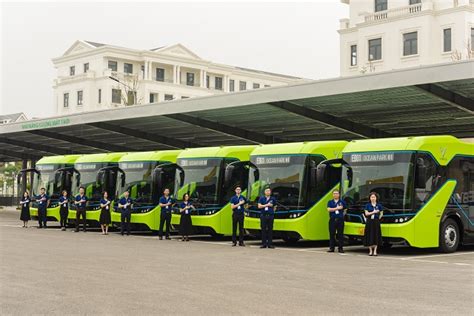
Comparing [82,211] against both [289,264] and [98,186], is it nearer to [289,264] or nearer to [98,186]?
[98,186]

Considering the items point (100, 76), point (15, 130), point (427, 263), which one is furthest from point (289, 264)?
point (100, 76)

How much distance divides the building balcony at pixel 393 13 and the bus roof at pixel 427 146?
97.8ft

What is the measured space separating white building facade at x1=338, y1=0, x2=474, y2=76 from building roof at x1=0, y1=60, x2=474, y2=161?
16.6m

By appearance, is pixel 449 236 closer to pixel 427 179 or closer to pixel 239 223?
pixel 427 179

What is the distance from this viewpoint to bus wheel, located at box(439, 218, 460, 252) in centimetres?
1702

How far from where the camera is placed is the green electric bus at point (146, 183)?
23781 mm

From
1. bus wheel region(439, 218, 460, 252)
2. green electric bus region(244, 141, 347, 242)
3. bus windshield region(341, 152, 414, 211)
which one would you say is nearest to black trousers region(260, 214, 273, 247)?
green electric bus region(244, 141, 347, 242)

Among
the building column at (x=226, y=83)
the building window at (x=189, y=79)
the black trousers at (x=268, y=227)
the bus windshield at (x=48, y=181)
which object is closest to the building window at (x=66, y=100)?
the building window at (x=189, y=79)

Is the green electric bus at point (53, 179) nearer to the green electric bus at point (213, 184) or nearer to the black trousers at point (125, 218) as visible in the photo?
the black trousers at point (125, 218)

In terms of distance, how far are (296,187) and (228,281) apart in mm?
8036

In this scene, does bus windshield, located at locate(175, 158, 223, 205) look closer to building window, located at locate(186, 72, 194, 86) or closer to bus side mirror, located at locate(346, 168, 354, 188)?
bus side mirror, located at locate(346, 168, 354, 188)

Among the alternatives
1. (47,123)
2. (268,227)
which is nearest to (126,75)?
(47,123)

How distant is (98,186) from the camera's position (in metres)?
26.2

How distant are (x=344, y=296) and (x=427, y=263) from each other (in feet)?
17.8
